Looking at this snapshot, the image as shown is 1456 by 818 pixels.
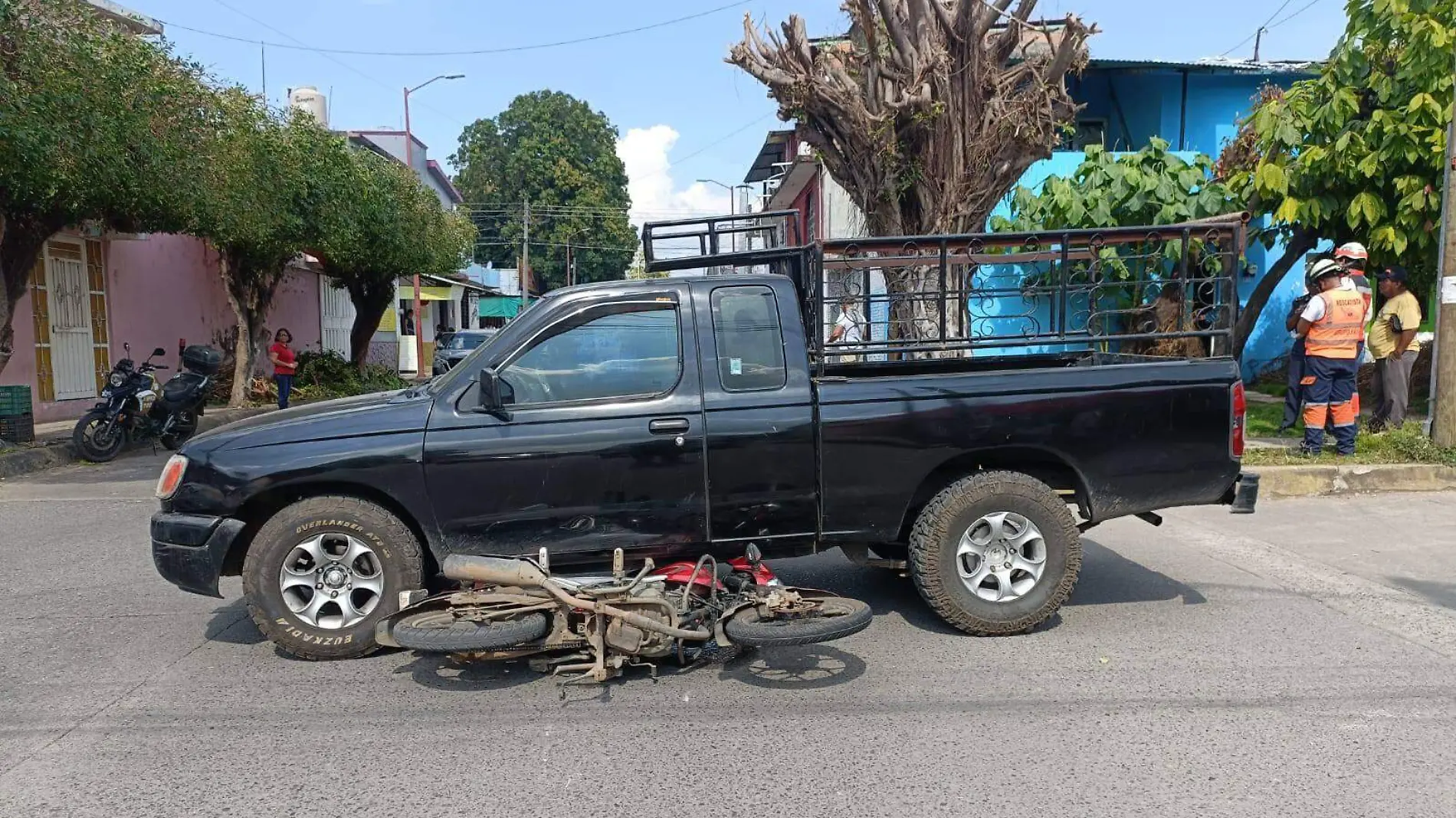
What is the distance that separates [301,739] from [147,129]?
9927 mm

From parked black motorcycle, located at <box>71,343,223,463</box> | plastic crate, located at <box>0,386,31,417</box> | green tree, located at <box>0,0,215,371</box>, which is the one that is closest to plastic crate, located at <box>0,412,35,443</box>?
plastic crate, located at <box>0,386,31,417</box>

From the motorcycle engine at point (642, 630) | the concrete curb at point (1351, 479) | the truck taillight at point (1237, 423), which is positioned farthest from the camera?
the concrete curb at point (1351, 479)

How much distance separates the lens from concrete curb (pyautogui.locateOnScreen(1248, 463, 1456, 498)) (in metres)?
8.79

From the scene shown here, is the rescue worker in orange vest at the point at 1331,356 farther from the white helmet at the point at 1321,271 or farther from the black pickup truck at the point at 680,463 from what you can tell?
the black pickup truck at the point at 680,463

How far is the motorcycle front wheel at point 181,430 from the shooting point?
13070 mm

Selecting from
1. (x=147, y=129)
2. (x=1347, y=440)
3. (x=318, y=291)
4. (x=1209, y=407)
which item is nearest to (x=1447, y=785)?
(x=1209, y=407)

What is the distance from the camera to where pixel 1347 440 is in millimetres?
9352

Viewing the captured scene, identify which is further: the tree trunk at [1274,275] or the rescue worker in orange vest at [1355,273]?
the tree trunk at [1274,275]

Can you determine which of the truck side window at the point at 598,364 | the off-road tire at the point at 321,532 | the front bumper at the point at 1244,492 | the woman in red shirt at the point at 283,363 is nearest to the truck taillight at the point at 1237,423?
the front bumper at the point at 1244,492

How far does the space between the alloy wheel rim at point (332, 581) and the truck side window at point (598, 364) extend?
1.08 m

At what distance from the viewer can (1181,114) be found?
17125 millimetres

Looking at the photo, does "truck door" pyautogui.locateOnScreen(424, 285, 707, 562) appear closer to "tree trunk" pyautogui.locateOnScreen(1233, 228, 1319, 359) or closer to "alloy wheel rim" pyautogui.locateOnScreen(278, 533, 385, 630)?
"alloy wheel rim" pyautogui.locateOnScreen(278, 533, 385, 630)

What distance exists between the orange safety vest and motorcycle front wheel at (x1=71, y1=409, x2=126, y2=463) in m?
13.3

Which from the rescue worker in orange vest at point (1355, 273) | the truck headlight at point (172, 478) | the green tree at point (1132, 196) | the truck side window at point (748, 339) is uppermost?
the green tree at point (1132, 196)
